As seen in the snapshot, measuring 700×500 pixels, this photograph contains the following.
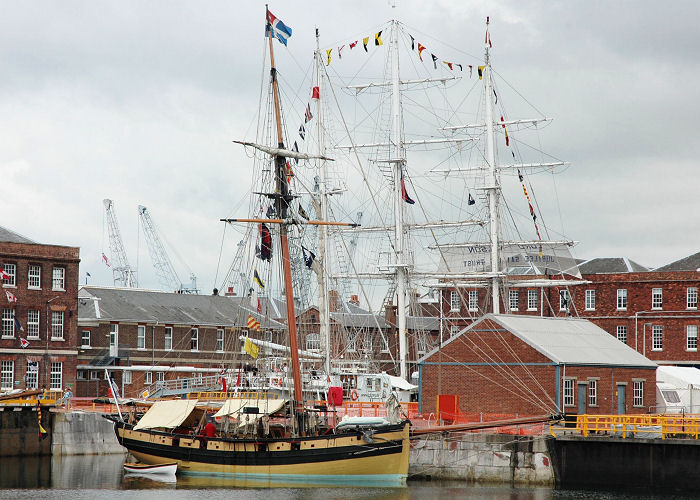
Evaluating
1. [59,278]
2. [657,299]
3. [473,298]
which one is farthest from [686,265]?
[59,278]

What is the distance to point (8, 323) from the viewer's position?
74.6 meters

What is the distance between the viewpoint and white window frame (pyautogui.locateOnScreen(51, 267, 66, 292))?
76312mm

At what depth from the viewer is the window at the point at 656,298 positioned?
94.4 metres

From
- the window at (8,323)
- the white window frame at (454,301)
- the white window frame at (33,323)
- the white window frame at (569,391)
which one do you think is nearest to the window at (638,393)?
the white window frame at (569,391)

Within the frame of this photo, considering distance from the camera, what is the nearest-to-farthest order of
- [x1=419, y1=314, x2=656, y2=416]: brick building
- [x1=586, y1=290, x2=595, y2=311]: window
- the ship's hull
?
the ship's hull → [x1=419, y1=314, x2=656, y2=416]: brick building → [x1=586, y1=290, x2=595, y2=311]: window

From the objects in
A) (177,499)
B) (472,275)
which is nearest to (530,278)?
(472,275)

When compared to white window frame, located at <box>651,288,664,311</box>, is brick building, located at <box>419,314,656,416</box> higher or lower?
lower

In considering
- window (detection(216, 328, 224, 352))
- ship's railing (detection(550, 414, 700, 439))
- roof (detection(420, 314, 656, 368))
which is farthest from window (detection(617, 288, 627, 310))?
ship's railing (detection(550, 414, 700, 439))

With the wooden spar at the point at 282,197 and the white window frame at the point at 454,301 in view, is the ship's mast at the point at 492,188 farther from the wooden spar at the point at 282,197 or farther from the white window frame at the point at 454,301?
the wooden spar at the point at 282,197

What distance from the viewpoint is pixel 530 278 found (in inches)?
3986

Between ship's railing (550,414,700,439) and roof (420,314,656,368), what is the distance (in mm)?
5402

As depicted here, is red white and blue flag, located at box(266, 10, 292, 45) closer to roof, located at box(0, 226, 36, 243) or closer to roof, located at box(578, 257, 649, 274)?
roof, located at box(0, 226, 36, 243)

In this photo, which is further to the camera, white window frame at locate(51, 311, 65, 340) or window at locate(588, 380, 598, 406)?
white window frame at locate(51, 311, 65, 340)

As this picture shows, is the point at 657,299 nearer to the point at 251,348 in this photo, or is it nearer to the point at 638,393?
the point at 638,393
